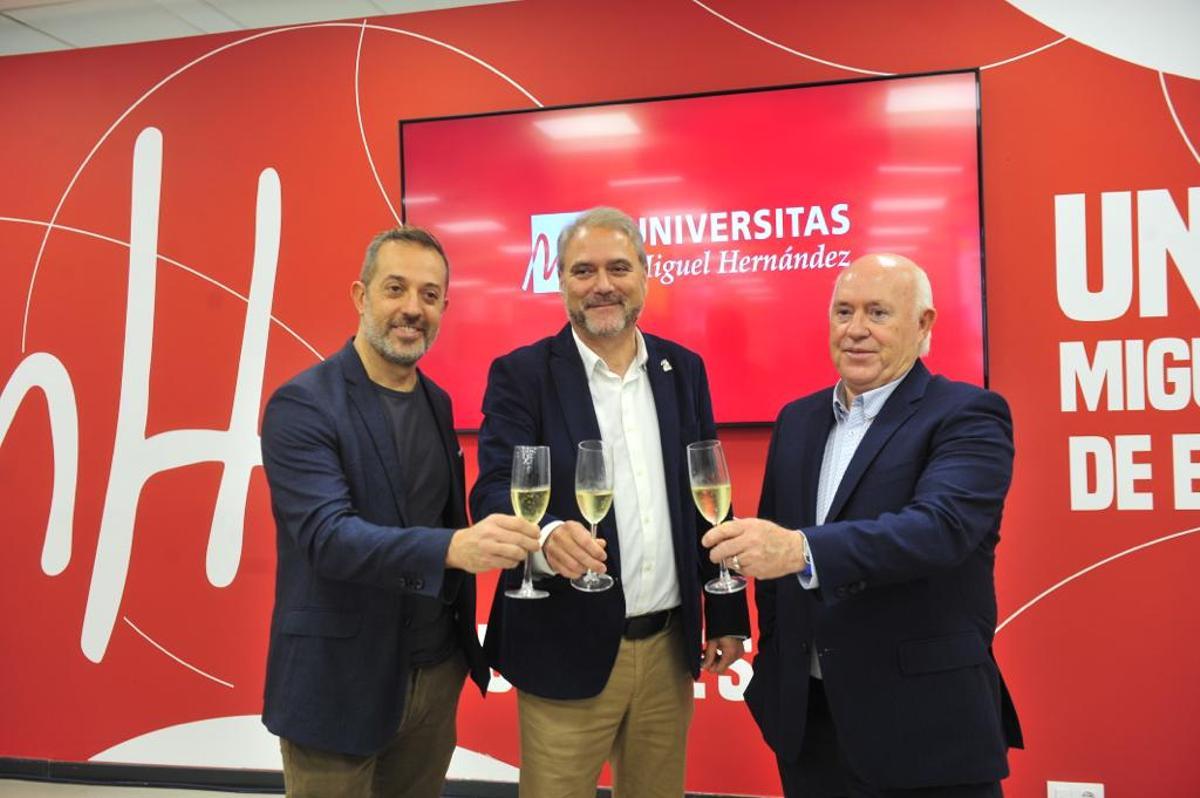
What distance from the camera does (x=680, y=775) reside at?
220 cm

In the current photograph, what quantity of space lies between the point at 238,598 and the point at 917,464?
307cm

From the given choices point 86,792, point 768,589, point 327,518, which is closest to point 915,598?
point 768,589

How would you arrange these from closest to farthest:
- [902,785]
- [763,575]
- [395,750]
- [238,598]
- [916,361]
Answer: [763,575]
[902,785]
[916,361]
[395,750]
[238,598]

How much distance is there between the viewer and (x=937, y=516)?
5.22 ft

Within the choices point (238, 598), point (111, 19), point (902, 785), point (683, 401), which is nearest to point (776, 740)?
point (902, 785)

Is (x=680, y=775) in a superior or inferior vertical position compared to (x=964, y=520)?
inferior

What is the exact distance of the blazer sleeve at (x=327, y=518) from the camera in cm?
171

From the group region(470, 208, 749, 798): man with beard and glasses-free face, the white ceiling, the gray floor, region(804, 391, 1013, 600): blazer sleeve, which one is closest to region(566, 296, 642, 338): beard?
region(470, 208, 749, 798): man with beard and glasses-free face

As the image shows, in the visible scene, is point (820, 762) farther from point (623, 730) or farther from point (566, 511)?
point (566, 511)

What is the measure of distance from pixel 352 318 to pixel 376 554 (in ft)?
6.82

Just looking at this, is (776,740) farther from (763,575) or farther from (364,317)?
(364,317)

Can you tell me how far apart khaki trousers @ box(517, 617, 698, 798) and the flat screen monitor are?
4.35ft

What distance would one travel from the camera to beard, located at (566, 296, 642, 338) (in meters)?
2.09

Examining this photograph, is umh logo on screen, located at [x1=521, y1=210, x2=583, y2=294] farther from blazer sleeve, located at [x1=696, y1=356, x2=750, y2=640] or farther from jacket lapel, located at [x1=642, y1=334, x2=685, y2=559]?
blazer sleeve, located at [x1=696, y1=356, x2=750, y2=640]
